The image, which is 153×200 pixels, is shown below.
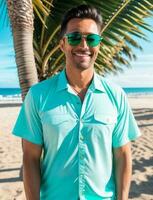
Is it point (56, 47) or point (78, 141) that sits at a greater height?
point (56, 47)

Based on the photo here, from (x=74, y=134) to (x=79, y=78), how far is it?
13.9 inches

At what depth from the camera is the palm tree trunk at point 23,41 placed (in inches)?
154

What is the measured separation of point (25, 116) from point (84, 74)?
43 centimetres

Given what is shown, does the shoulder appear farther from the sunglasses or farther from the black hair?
the black hair

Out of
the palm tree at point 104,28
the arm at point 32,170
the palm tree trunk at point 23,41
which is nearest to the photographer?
the arm at point 32,170

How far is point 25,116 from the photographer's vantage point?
2.23m

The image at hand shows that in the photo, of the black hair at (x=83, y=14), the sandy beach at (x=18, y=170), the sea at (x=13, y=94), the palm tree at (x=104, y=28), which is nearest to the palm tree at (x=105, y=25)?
the palm tree at (x=104, y=28)

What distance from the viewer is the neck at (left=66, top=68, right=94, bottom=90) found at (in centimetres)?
228

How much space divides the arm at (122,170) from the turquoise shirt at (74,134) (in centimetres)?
5

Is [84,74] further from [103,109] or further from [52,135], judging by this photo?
[52,135]

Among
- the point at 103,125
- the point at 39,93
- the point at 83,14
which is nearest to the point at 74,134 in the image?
the point at 103,125

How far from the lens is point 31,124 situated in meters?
2.20

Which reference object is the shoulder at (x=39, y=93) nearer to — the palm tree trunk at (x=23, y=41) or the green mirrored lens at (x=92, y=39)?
the green mirrored lens at (x=92, y=39)

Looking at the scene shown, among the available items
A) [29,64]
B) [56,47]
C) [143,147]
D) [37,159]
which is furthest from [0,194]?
[143,147]
